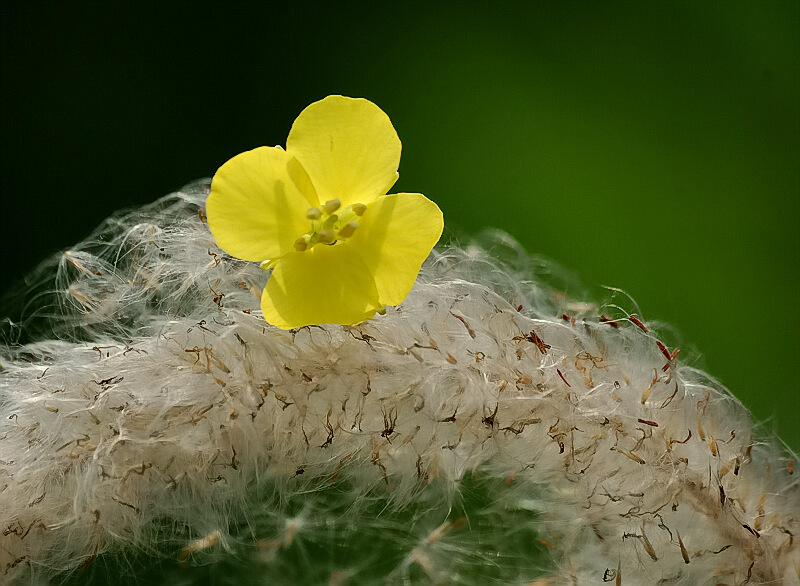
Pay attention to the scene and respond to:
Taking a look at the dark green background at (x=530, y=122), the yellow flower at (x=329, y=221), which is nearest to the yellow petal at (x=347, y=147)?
the yellow flower at (x=329, y=221)

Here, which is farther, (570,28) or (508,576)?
(570,28)

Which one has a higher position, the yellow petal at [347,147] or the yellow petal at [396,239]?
the yellow petal at [347,147]

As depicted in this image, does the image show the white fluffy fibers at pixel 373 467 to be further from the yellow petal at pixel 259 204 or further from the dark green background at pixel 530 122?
the dark green background at pixel 530 122

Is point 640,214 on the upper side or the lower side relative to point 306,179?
lower

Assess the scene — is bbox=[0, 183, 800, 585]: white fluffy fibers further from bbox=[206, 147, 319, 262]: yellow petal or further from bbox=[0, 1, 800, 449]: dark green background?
bbox=[0, 1, 800, 449]: dark green background

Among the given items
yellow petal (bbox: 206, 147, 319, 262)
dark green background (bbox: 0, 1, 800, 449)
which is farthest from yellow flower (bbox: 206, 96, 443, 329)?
dark green background (bbox: 0, 1, 800, 449)

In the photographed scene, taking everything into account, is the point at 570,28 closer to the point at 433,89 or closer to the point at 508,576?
the point at 433,89

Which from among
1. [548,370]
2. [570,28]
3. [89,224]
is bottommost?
[89,224]

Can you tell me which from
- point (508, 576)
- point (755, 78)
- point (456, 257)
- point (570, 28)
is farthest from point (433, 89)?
point (508, 576)
